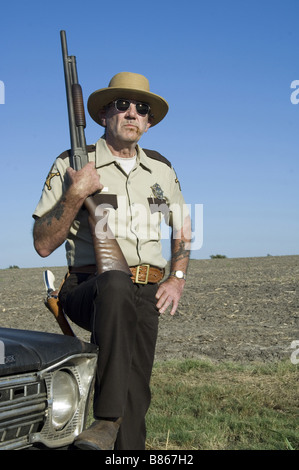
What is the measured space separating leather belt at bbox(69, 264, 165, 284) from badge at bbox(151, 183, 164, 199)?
19.6 inches

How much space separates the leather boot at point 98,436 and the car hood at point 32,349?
342mm

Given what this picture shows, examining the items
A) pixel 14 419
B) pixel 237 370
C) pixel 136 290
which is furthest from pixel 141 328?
pixel 237 370

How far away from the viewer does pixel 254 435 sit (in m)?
4.45

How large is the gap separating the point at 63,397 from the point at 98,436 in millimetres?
248

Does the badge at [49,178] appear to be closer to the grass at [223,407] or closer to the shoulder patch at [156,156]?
the shoulder patch at [156,156]

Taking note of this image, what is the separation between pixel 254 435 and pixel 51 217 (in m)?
2.37

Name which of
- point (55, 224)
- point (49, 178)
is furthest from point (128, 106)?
point (55, 224)

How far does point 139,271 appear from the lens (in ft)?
11.9

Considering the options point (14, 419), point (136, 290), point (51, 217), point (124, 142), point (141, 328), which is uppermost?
point (124, 142)

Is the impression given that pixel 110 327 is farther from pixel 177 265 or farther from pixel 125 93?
pixel 125 93
